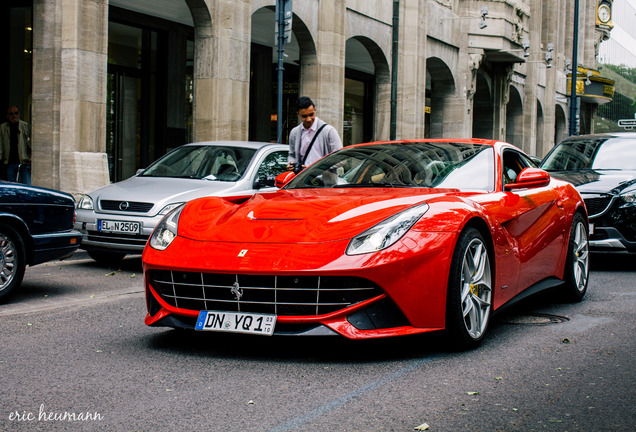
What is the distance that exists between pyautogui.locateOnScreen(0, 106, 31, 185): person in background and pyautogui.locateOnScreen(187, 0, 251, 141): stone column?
4.19 metres

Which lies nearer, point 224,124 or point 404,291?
point 404,291

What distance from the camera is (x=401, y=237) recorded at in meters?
4.84

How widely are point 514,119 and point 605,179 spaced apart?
32185mm

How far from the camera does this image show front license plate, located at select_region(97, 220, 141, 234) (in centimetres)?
926

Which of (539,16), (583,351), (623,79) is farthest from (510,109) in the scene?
(623,79)

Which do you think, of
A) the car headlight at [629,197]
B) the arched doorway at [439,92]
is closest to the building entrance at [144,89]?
the arched doorway at [439,92]

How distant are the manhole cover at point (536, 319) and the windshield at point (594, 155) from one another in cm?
511

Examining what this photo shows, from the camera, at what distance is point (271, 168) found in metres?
10.9

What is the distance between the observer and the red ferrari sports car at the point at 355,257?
4730 millimetres

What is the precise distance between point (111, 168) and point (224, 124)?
4.55 m

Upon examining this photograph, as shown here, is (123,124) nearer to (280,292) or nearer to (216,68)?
(216,68)

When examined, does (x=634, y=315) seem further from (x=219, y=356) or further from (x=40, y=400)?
(x=40, y=400)
